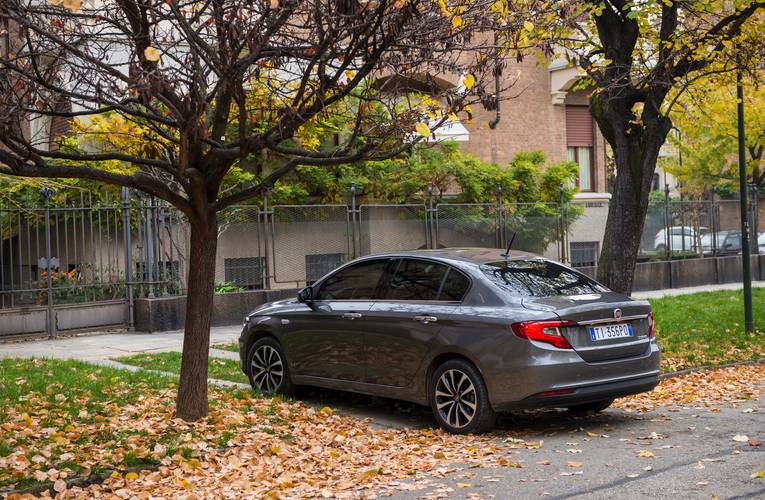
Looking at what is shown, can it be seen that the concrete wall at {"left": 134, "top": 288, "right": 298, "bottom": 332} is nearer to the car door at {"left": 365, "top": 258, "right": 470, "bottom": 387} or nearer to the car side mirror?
the car side mirror

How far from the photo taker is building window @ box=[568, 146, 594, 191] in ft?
91.9

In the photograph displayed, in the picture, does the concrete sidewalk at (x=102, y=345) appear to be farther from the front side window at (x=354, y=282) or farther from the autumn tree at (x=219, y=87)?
the autumn tree at (x=219, y=87)

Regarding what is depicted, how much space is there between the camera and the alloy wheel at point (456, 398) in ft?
27.5

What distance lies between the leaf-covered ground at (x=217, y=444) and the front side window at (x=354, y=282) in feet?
3.79

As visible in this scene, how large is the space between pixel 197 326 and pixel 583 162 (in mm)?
21292

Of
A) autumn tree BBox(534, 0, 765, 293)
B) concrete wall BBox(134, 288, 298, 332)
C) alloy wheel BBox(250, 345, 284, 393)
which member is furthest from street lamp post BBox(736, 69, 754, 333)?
concrete wall BBox(134, 288, 298, 332)

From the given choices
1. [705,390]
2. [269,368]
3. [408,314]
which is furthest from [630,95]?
[269,368]

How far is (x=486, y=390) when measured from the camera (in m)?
8.23

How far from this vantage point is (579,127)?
1103 inches

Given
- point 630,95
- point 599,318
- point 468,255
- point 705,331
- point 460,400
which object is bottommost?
point 705,331

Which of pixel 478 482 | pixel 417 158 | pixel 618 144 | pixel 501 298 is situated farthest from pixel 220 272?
pixel 478 482

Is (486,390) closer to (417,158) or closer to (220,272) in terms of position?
(220,272)

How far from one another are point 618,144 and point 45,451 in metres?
8.58

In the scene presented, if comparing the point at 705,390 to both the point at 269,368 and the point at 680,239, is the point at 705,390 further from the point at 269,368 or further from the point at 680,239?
the point at 680,239
